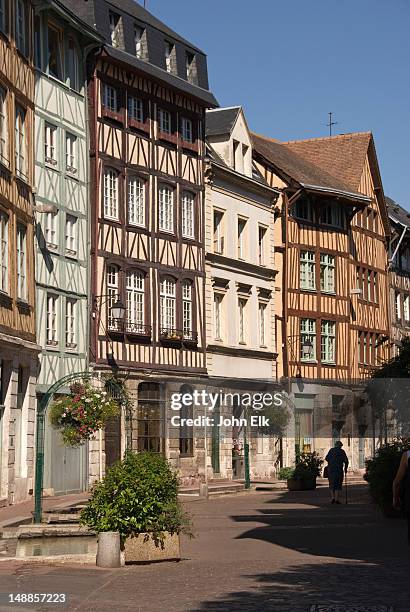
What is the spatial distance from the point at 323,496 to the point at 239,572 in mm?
20852

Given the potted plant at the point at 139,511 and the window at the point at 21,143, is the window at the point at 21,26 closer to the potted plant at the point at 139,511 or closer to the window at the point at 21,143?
the window at the point at 21,143

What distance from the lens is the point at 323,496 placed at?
3578 cm

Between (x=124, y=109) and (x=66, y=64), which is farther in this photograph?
(x=124, y=109)

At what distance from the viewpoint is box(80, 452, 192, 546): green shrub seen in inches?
627

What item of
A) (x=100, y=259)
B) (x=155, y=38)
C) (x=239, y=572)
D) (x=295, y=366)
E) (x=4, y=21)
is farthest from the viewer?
(x=295, y=366)

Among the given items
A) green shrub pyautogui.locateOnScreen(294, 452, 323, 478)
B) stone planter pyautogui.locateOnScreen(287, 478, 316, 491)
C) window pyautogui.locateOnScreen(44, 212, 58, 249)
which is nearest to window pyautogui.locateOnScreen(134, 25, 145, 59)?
window pyautogui.locateOnScreen(44, 212, 58, 249)

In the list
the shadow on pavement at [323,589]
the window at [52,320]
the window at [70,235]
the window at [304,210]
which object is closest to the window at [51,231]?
the window at [70,235]

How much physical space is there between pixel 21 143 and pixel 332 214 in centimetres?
2463

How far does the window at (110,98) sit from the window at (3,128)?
8.73m

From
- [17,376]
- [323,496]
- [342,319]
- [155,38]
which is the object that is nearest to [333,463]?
[323,496]

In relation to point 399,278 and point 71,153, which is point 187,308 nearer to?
point 71,153

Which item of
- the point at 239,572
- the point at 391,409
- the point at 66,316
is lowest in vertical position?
the point at 239,572

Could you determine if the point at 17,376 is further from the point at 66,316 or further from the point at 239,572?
the point at 239,572

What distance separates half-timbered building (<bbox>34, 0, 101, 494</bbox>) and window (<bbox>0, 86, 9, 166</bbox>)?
325 cm
